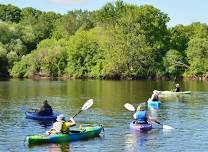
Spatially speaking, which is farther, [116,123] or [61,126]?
[116,123]

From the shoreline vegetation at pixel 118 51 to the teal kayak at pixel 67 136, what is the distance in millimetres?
70230

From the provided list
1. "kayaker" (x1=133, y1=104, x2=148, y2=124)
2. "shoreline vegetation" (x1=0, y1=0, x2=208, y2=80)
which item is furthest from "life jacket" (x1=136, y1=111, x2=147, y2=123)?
"shoreline vegetation" (x1=0, y1=0, x2=208, y2=80)

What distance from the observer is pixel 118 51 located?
99938 mm

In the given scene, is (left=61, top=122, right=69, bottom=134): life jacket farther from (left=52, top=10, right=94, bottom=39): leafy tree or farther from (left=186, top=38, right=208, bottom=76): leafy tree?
(left=52, top=10, right=94, bottom=39): leafy tree

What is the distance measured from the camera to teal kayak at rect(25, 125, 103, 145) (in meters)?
26.9

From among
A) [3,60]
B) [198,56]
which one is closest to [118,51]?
[198,56]

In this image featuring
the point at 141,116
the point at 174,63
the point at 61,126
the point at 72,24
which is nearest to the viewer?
the point at 61,126

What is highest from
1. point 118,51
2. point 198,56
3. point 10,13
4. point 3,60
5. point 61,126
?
point 10,13

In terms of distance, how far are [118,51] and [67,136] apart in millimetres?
72472

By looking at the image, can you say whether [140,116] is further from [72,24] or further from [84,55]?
[72,24]

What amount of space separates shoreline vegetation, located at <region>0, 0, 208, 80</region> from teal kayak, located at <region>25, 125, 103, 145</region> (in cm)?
7023

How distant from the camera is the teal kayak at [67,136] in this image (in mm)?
26938

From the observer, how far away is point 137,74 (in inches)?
3947

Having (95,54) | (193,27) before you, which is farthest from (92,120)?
(193,27)
